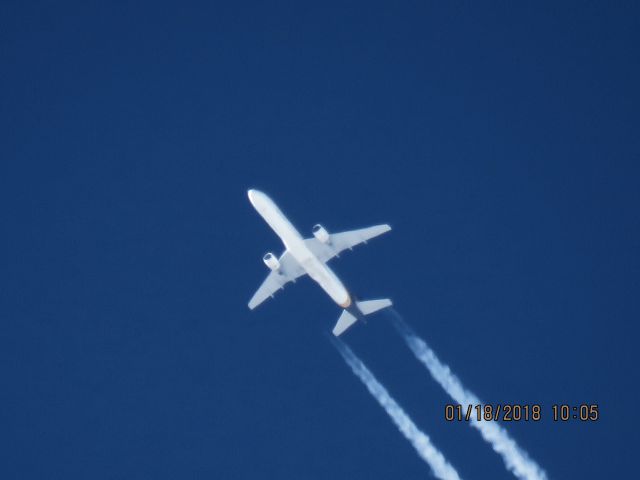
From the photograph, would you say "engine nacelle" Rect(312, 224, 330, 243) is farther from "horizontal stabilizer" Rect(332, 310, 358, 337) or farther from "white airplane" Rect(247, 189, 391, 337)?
"horizontal stabilizer" Rect(332, 310, 358, 337)

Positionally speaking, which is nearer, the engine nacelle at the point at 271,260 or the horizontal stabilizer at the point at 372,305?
the horizontal stabilizer at the point at 372,305

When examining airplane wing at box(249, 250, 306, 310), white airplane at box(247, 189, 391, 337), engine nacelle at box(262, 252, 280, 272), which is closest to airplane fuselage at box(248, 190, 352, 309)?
white airplane at box(247, 189, 391, 337)

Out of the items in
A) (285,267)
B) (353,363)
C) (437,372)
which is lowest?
(437,372)

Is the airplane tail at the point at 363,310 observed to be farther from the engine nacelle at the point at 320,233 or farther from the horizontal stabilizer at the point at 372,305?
the engine nacelle at the point at 320,233

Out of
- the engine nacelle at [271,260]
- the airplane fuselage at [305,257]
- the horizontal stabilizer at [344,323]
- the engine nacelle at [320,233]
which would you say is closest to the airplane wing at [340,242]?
the airplane fuselage at [305,257]

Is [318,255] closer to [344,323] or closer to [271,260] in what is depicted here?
[271,260]

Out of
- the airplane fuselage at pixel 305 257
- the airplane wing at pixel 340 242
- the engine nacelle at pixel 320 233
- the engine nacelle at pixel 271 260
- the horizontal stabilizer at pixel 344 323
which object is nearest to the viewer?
the airplane fuselage at pixel 305 257

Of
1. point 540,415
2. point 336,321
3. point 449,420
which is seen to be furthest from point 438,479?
point 336,321

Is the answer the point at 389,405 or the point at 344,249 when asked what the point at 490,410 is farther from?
the point at 344,249
